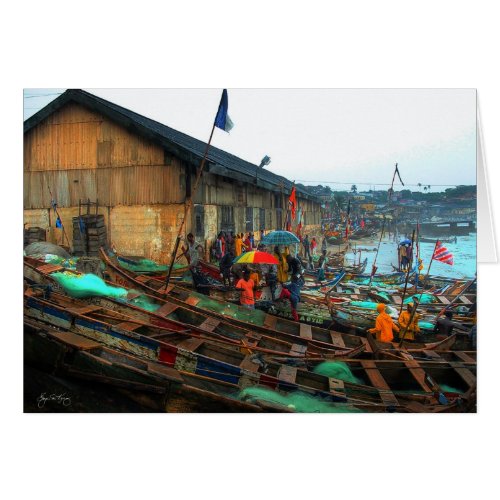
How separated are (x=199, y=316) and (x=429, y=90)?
4545 mm

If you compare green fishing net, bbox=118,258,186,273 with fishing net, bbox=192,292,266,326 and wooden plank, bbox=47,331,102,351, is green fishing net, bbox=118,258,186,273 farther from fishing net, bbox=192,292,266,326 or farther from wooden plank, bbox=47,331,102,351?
wooden plank, bbox=47,331,102,351

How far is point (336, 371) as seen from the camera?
5188mm

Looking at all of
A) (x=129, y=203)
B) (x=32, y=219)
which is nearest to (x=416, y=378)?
(x=129, y=203)

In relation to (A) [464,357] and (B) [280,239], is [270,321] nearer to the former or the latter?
(B) [280,239]

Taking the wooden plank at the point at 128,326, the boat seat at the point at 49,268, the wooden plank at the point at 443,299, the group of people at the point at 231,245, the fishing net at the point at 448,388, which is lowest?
the fishing net at the point at 448,388

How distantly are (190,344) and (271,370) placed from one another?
1.14m

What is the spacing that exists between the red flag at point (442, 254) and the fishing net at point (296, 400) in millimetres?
2396

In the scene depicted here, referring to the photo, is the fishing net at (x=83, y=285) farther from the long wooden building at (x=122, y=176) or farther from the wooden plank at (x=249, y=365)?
the wooden plank at (x=249, y=365)

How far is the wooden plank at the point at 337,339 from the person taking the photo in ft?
19.1

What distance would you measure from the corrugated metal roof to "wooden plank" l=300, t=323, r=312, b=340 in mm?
2355

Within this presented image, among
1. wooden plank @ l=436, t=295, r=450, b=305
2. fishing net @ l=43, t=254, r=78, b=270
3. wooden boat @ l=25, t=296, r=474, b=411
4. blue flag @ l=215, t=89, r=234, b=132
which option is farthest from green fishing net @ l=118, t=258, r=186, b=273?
wooden plank @ l=436, t=295, r=450, b=305

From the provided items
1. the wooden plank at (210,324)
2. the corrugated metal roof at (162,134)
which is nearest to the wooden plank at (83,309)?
the wooden plank at (210,324)

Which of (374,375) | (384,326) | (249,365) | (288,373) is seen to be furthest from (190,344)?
(384,326)
